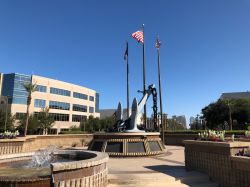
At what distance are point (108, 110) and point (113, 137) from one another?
424ft

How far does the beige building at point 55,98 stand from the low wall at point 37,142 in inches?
1432

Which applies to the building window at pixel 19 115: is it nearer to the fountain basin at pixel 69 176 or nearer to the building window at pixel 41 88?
the building window at pixel 41 88

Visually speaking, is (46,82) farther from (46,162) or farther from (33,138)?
(46,162)

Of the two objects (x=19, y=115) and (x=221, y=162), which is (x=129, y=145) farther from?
(x=19, y=115)

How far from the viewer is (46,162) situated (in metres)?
12.8

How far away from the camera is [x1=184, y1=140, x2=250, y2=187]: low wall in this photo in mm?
9428

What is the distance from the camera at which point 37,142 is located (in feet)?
89.7

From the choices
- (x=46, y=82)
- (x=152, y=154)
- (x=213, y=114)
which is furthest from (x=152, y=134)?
(x=213, y=114)

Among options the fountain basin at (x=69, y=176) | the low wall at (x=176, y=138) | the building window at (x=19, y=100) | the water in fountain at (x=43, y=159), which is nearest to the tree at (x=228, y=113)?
the low wall at (x=176, y=138)

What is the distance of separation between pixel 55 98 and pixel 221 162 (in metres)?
69.2

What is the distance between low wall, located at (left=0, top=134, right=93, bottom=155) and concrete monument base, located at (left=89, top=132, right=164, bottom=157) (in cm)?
607

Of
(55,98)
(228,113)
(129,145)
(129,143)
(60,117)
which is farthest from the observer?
(60,117)

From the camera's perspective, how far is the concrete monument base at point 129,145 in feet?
64.6

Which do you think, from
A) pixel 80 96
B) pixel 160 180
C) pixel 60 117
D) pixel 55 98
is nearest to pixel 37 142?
pixel 160 180
